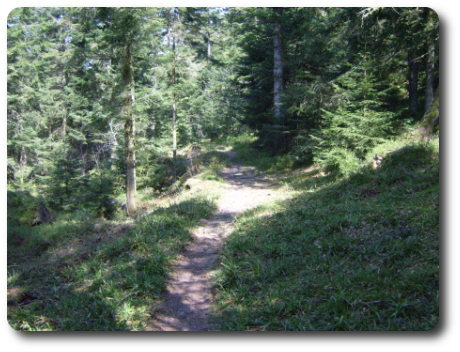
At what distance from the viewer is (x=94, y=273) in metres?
5.32

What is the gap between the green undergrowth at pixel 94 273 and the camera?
3.82 metres

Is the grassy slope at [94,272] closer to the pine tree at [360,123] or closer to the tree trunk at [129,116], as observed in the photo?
the tree trunk at [129,116]

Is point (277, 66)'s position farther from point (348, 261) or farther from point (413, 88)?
point (348, 261)

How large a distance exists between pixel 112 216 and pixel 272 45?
12.2 m

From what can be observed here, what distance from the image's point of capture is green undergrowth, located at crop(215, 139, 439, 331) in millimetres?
3408

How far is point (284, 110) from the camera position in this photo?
586 inches

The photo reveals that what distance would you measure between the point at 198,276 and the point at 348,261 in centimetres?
254

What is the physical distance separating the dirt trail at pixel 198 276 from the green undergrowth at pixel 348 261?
289mm

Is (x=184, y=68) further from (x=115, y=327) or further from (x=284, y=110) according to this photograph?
(x=115, y=327)

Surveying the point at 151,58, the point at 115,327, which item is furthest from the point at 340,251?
the point at 151,58

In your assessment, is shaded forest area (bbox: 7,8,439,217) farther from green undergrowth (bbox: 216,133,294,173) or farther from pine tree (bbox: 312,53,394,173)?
green undergrowth (bbox: 216,133,294,173)

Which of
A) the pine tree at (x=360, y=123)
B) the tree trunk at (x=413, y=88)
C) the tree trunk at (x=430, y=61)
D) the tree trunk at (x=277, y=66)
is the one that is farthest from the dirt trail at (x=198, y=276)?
the tree trunk at (x=277, y=66)

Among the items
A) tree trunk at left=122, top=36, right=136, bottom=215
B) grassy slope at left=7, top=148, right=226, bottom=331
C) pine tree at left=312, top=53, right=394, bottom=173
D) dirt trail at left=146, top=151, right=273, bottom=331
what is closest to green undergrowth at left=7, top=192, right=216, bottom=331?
grassy slope at left=7, top=148, right=226, bottom=331

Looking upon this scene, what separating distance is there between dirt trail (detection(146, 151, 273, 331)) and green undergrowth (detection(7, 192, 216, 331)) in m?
0.19
